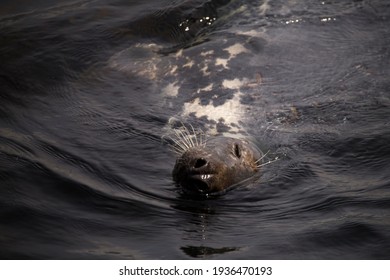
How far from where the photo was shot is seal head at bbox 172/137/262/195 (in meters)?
6.75

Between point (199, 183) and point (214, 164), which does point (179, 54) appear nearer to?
point (214, 164)

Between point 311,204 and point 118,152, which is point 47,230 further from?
point 311,204

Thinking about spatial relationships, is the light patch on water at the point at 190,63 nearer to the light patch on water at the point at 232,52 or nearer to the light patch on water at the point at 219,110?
the light patch on water at the point at 232,52

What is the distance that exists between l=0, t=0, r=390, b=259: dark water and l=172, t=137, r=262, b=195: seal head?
4.9 inches

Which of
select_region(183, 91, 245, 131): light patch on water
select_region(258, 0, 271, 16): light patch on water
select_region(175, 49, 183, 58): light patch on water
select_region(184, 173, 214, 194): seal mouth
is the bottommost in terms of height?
select_region(184, 173, 214, 194): seal mouth

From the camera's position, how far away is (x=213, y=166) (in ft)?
22.4

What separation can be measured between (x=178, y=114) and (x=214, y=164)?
1.47 meters

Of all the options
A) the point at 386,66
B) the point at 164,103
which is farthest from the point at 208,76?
the point at 386,66

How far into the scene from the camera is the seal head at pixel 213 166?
6.75m

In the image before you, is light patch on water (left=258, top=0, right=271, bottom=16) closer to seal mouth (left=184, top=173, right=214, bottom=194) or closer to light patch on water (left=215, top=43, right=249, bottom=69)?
light patch on water (left=215, top=43, right=249, bottom=69)

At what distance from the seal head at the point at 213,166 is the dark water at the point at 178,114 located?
12cm

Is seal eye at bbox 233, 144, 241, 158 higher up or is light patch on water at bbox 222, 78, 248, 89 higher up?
light patch on water at bbox 222, 78, 248, 89

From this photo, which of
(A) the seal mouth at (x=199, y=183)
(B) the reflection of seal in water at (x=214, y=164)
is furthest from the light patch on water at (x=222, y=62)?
(A) the seal mouth at (x=199, y=183)

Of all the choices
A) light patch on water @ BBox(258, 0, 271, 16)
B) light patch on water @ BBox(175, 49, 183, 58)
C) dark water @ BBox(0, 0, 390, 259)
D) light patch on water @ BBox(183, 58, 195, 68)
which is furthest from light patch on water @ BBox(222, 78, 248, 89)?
light patch on water @ BBox(258, 0, 271, 16)
